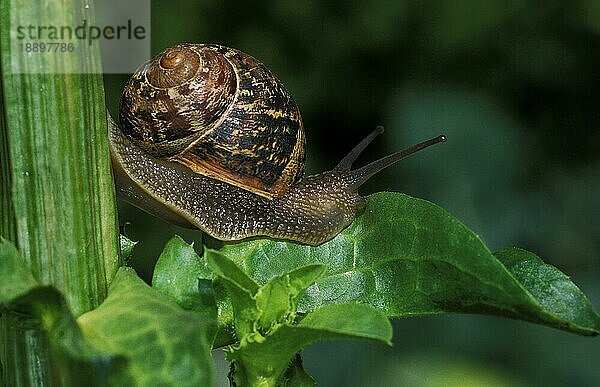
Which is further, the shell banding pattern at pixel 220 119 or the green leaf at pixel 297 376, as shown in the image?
the shell banding pattern at pixel 220 119

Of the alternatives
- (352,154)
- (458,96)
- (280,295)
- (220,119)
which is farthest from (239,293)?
(458,96)

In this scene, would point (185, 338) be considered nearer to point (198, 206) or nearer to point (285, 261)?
point (285, 261)

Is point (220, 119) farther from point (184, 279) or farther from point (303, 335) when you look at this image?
point (303, 335)

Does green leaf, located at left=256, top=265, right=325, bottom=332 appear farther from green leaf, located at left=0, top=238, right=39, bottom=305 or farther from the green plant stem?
green leaf, located at left=0, top=238, right=39, bottom=305

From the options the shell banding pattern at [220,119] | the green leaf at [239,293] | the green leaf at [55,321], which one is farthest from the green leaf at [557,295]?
the shell banding pattern at [220,119]

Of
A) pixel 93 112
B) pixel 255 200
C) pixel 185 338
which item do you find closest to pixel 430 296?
pixel 185 338

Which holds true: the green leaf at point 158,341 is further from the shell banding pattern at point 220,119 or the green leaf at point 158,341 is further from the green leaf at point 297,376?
the shell banding pattern at point 220,119
